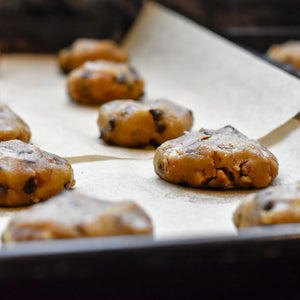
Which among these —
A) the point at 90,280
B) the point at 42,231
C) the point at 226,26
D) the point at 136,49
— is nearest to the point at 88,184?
the point at 42,231

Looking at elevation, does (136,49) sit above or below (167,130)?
below

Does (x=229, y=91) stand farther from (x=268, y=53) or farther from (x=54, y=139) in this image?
(x=268, y=53)

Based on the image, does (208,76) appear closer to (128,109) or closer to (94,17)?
(128,109)

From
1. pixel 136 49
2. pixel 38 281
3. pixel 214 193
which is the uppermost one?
pixel 38 281

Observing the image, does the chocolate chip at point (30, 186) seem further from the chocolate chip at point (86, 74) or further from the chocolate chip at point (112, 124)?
the chocolate chip at point (86, 74)

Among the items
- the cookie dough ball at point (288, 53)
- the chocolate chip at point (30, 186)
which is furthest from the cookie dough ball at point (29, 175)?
the cookie dough ball at point (288, 53)

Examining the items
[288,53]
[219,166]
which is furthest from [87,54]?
[219,166]
